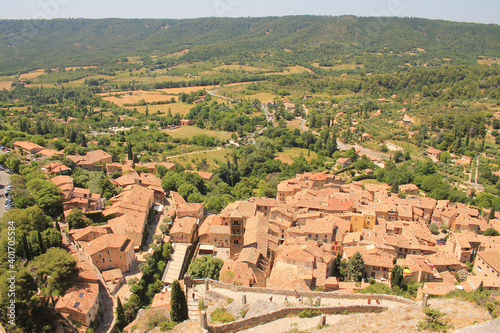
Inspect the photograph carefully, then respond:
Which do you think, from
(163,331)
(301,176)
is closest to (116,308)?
(163,331)

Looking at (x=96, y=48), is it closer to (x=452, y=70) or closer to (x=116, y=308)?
(x=452, y=70)

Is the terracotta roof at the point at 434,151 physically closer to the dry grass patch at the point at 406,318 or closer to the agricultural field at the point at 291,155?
the agricultural field at the point at 291,155

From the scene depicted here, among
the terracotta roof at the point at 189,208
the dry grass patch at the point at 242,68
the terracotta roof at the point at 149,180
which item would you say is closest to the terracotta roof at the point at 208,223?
the terracotta roof at the point at 189,208

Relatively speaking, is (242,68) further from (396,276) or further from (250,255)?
(396,276)

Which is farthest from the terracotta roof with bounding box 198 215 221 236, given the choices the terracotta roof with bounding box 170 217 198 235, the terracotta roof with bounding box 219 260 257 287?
the terracotta roof with bounding box 219 260 257 287

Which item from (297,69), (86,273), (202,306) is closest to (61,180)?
(86,273)

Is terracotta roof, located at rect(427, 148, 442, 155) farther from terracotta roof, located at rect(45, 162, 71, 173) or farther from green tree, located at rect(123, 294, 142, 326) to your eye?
green tree, located at rect(123, 294, 142, 326)
